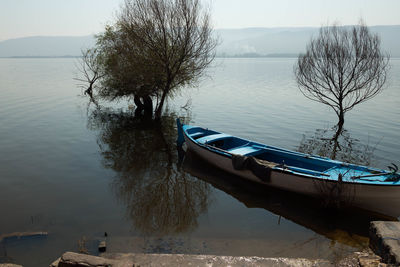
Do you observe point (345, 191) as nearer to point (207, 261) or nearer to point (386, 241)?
point (386, 241)

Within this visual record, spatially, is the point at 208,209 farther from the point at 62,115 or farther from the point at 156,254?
the point at 62,115

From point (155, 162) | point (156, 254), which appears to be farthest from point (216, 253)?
point (155, 162)

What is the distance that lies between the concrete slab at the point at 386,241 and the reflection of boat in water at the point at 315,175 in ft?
7.01

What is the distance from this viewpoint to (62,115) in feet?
85.1

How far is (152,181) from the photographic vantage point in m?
12.8

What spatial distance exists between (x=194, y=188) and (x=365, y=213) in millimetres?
5978

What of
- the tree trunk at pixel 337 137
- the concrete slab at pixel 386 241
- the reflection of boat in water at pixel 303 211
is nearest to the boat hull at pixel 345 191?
the reflection of boat in water at pixel 303 211

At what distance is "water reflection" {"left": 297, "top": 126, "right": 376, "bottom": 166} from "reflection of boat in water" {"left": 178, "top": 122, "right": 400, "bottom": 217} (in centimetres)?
457

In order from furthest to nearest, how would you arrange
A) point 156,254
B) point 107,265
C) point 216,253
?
point 216,253 → point 156,254 → point 107,265

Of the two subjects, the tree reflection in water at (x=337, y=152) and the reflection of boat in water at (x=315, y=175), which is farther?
the tree reflection in water at (x=337, y=152)

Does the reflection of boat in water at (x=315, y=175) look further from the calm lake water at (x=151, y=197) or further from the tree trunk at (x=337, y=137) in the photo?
the tree trunk at (x=337, y=137)

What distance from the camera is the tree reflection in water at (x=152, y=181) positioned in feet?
32.2

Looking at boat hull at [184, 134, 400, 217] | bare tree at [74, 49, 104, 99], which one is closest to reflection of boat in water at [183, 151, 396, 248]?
boat hull at [184, 134, 400, 217]

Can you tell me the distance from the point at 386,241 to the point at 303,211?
12.3 feet
